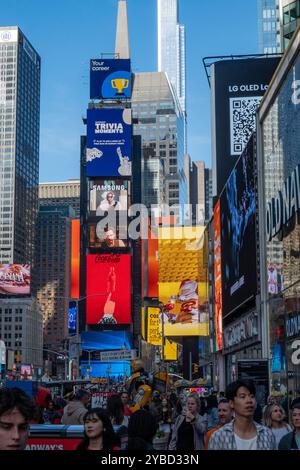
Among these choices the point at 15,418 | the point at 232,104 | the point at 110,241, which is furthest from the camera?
the point at 110,241

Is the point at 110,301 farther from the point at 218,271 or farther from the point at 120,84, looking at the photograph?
the point at 218,271

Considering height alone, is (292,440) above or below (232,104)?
below

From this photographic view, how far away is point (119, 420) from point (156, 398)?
7.05 meters

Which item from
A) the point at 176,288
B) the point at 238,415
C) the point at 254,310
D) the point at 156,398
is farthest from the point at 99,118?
the point at 238,415

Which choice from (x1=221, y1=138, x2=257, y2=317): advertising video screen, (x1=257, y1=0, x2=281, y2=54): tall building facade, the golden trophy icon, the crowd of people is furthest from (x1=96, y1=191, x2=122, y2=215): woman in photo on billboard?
the crowd of people

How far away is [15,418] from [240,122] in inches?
2168

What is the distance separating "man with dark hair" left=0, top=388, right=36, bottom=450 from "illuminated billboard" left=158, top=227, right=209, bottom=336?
80.0 m

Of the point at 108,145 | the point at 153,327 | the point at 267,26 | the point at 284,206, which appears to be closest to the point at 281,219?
the point at 284,206

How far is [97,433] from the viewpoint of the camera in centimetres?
632

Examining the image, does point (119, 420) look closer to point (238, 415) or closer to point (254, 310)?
point (238, 415)

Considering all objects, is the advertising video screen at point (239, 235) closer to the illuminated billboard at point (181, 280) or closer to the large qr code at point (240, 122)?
the large qr code at point (240, 122)

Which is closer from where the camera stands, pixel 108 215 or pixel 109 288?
pixel 109 288

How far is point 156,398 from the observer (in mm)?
17641

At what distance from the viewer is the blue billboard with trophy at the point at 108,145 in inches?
4747
